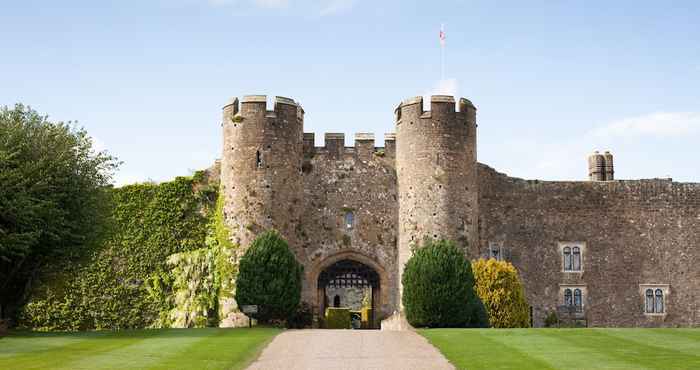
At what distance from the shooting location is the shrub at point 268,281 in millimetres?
35188

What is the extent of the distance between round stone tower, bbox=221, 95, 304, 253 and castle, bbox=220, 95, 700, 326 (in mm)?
51

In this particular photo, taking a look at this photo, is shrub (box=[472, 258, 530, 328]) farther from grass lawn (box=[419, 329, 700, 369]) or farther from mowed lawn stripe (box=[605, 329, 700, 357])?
mowed lawn stripe (box=[605, 329, 700, 357])

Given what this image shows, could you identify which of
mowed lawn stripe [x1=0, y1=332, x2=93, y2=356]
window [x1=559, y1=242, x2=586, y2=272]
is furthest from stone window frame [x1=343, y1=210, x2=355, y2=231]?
mowed lawn stripe [x1=0, y1=332, x2=93, y2=356]

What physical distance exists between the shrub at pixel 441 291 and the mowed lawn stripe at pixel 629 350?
5.07m

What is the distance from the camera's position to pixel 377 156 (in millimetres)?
40094

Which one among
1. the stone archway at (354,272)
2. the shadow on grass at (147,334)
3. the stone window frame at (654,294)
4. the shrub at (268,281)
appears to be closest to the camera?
the shadow on grass at (147,334)

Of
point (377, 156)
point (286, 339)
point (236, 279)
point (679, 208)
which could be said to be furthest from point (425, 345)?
point (679, 208)

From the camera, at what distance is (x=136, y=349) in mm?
24484

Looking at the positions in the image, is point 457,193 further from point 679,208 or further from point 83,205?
point 83,205

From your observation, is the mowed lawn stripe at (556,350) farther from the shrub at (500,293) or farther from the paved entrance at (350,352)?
the shrub at (500,293)

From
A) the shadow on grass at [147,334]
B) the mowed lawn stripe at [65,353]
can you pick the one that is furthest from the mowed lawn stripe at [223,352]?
the mowed lawn stripe at [65,353]

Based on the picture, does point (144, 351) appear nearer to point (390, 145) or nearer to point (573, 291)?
point (390, 145)

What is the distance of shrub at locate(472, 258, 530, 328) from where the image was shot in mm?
36688

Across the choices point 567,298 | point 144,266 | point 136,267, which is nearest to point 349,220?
point 144,266
